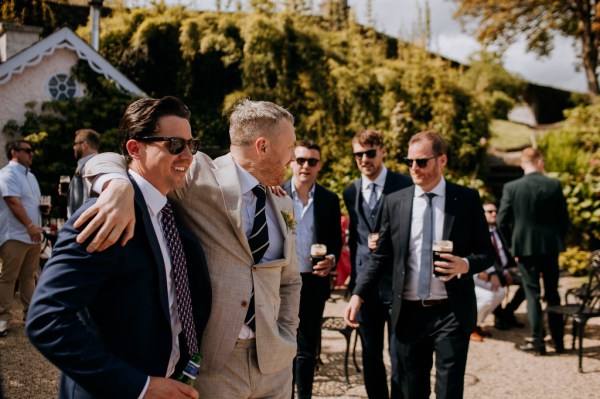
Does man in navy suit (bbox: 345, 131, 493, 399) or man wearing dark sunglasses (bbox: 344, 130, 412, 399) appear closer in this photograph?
man in navy suit (bbox: 345, 131, 493, 399)

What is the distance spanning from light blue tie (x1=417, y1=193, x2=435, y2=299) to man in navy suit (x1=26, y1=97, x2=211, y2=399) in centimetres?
201

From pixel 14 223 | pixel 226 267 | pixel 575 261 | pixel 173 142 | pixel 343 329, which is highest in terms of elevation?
pixel 173 142

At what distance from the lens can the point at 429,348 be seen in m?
4.04

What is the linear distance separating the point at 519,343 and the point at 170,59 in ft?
37.7

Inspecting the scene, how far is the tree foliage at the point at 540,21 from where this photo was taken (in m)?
18.2

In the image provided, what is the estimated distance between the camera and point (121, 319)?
72.8 inches

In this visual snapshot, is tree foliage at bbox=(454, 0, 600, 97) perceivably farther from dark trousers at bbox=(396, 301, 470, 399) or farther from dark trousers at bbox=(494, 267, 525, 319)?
dark trousers at bbox=(396, 301, 470, 399)

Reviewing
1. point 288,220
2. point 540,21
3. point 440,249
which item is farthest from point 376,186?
point 540,21

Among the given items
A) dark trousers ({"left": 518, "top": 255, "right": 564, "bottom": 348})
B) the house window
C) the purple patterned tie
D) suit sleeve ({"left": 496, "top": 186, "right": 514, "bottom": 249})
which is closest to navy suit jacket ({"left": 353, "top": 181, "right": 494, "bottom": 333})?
the purple patterned tie

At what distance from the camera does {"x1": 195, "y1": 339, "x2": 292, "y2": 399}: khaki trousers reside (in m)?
2.44

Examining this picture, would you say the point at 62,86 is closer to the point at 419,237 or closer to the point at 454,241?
the point at 419,237

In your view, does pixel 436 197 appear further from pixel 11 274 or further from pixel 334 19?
pixel 334 19

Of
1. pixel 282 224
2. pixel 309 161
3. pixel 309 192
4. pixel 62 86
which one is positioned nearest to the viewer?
pixel 282 224

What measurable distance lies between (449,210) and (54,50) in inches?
466
